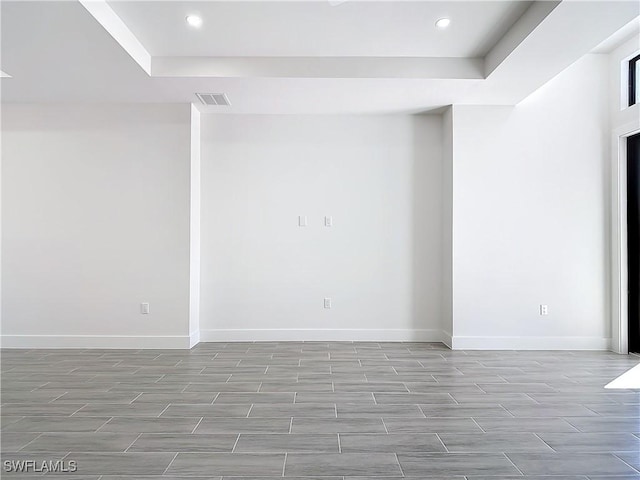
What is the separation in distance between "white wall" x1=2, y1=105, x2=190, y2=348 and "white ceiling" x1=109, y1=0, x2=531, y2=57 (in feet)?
4.18

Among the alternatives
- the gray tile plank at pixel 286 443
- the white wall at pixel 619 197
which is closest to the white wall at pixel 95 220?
the gray tile plank at pixel 286 443

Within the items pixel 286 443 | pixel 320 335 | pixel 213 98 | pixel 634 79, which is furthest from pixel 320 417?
pixel 634 79

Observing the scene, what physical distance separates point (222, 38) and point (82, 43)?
3.65 ft

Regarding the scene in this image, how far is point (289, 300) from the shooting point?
17.6 feet

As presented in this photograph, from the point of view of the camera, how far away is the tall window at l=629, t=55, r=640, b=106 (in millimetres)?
4691

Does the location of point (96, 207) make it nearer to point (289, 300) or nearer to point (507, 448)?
point (289, 300)

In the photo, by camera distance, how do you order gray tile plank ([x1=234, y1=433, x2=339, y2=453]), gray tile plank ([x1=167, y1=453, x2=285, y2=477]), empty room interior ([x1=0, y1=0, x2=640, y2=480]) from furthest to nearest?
empty room interior ([x1=0, y1=0, x2=640, y2=480]) < gray tile plank ([x1=234, y1=433, x2=339, y2=453]) < gray tile plank ([x1=167, y1=453, x2=285, y2=477])

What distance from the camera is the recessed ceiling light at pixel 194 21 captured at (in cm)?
357

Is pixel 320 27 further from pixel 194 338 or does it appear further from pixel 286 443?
pixel 194 338

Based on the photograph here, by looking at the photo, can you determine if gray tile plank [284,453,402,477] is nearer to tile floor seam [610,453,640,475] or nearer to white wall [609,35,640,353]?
tile floor seam [610,453,640,475]

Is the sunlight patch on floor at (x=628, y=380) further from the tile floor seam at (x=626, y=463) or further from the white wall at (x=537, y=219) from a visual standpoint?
the tile floor seam at (x=626, y=463)

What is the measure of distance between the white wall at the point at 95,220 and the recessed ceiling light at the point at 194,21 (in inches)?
58.1

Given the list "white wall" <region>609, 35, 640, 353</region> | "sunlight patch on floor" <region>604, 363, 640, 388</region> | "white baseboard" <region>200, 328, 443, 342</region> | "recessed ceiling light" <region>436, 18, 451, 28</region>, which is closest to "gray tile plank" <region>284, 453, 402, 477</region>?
"sunlight patch on floor" <region>604, 363, 640, 388</region>

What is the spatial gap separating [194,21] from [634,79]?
4477mm
